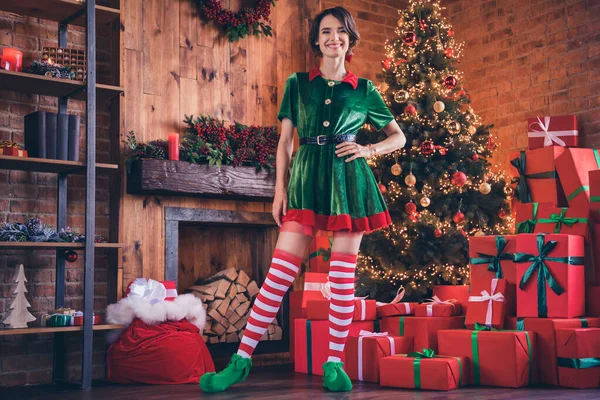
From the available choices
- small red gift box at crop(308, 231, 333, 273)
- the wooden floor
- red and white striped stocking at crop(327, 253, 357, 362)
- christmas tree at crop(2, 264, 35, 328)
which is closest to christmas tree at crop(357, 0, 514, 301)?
small red gift box at crop(308, 231, 333, 273)

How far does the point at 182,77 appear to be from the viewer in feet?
13.9

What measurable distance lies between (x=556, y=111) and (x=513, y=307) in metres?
1.84

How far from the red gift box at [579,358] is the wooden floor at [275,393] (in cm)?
A: 11

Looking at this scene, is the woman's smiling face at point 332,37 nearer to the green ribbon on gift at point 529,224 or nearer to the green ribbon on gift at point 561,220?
the green ribbon on gift at point 561,220

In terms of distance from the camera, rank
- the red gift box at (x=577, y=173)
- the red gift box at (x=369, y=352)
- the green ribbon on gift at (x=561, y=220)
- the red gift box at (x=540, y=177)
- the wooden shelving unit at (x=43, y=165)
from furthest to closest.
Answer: the red gift box at (x=540, y=177) < the red gift box at (x=577, y=173) < the green ribbon on gift at (x=561, y=220) < the red gift box at (x=369, y=352) < the wooden shelving unit at (x=43, y=165)

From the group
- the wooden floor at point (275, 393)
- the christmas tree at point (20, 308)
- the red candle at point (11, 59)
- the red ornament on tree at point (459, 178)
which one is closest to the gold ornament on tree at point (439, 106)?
the red ornament on tree at point (459, 178)

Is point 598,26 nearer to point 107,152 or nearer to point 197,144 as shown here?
point 197,144

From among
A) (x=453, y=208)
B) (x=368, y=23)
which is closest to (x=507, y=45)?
(x=368, y=23)

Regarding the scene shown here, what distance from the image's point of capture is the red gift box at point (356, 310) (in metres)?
3.74

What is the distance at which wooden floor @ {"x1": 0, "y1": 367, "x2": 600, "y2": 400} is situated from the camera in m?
2.82

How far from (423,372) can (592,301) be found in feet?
3.37

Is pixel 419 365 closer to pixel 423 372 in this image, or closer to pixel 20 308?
pixel 423 372

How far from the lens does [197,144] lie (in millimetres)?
4066

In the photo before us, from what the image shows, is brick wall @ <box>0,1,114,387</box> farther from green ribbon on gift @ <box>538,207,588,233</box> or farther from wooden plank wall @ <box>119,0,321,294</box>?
green ribbon on gift @ <box>538,207,588,233</box>
